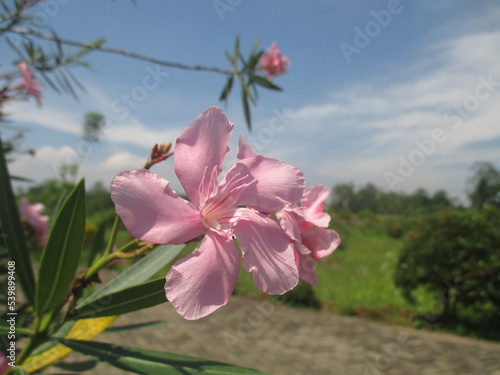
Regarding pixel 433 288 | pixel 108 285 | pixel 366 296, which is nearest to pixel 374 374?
pixel 433 288

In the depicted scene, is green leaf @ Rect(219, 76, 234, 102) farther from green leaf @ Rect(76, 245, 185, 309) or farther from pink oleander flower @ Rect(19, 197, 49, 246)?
green leaf @ Rect(76, 245, 185, 309)

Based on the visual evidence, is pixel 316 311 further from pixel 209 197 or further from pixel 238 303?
pixel 209 197

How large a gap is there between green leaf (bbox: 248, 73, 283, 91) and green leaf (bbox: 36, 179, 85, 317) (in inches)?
64.6

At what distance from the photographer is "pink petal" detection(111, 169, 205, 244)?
511mm

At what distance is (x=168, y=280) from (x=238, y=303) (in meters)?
7.89

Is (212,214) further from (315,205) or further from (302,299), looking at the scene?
(302,299)

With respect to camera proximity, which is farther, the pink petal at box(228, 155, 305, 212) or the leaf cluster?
the leaf cluster

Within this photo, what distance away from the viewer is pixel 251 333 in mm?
6691

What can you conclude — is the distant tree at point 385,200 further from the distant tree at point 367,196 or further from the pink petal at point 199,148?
the pink petal at point 199,148

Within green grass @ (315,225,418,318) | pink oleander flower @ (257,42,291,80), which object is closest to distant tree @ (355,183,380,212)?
green grass @ (315,225,418,318)

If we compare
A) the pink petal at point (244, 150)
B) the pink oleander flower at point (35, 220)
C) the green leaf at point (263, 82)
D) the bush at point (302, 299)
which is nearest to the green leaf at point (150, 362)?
the pink petal at point (244, 150)

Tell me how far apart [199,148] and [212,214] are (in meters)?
0.10

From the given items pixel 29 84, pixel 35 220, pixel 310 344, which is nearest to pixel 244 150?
pixel 29 84

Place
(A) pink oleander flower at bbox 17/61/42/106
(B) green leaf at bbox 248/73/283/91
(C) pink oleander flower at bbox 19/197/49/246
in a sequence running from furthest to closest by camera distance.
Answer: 1. (B) green leaf at bbox 248/73/283/91
2. (C) pink oleander flower at bbox 19/197/49/246
3. (A) pink oleander flower at bbox 17/61/42/106
